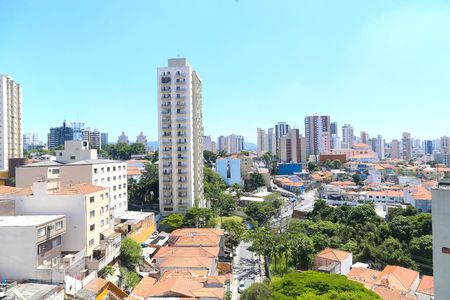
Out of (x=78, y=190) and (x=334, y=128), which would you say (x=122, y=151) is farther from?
(x=334, y=128)

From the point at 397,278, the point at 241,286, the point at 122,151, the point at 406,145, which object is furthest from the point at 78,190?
the point at 406,145

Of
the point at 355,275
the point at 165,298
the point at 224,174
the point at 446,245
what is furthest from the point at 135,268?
the point at 224,174

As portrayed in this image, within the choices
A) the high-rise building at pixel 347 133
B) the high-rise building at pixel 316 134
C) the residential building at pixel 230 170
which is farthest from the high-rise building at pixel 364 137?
the residential building at pixel 230 170

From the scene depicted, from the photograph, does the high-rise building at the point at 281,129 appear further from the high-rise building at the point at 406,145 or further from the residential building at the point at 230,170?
the residential building at the point at 230,170

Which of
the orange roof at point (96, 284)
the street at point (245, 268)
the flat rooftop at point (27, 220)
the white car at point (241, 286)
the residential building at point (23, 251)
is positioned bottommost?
the street at point (245, 268)

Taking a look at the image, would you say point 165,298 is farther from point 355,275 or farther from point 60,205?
point 355,275
